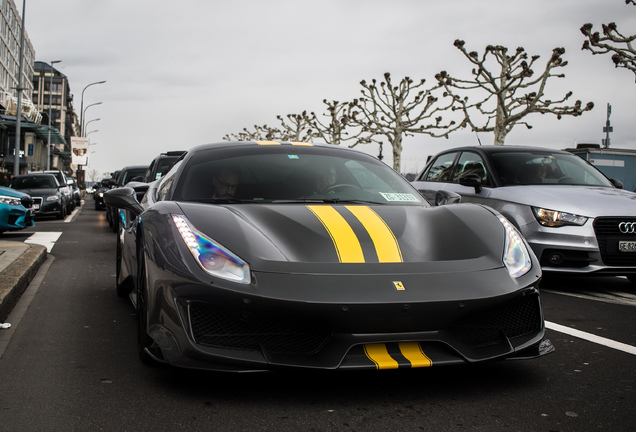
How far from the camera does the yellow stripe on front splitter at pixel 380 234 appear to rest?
3590 mm

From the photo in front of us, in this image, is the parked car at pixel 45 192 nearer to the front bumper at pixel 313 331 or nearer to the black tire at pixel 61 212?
the black tire at pixel 61 212

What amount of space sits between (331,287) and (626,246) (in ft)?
15.6

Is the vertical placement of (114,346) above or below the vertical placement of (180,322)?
below

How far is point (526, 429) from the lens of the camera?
9.88ft

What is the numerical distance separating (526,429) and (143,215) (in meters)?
2.47

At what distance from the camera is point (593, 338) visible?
489 cm

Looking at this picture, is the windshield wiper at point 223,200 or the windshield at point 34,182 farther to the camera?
the windshield at point 34,182

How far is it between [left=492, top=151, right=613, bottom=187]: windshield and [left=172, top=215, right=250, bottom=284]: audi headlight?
17.8 feet

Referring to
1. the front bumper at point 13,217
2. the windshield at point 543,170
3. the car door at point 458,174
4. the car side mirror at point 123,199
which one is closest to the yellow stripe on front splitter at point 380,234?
the car side mirror at point 123,199

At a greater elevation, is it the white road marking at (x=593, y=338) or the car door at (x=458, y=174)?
the car door at (x=458, y=174)

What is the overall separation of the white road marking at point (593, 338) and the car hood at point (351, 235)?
1.25 meters

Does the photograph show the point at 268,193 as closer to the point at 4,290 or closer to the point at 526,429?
the point at 526,429

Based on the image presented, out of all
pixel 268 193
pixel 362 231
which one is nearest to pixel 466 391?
pixel 362 231

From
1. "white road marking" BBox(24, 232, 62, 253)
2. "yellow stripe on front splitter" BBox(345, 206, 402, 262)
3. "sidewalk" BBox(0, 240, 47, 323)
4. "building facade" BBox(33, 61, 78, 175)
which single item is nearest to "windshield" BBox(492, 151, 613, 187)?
"yellow stripe on front splitter" BBox(345, 206, 402, 262)
